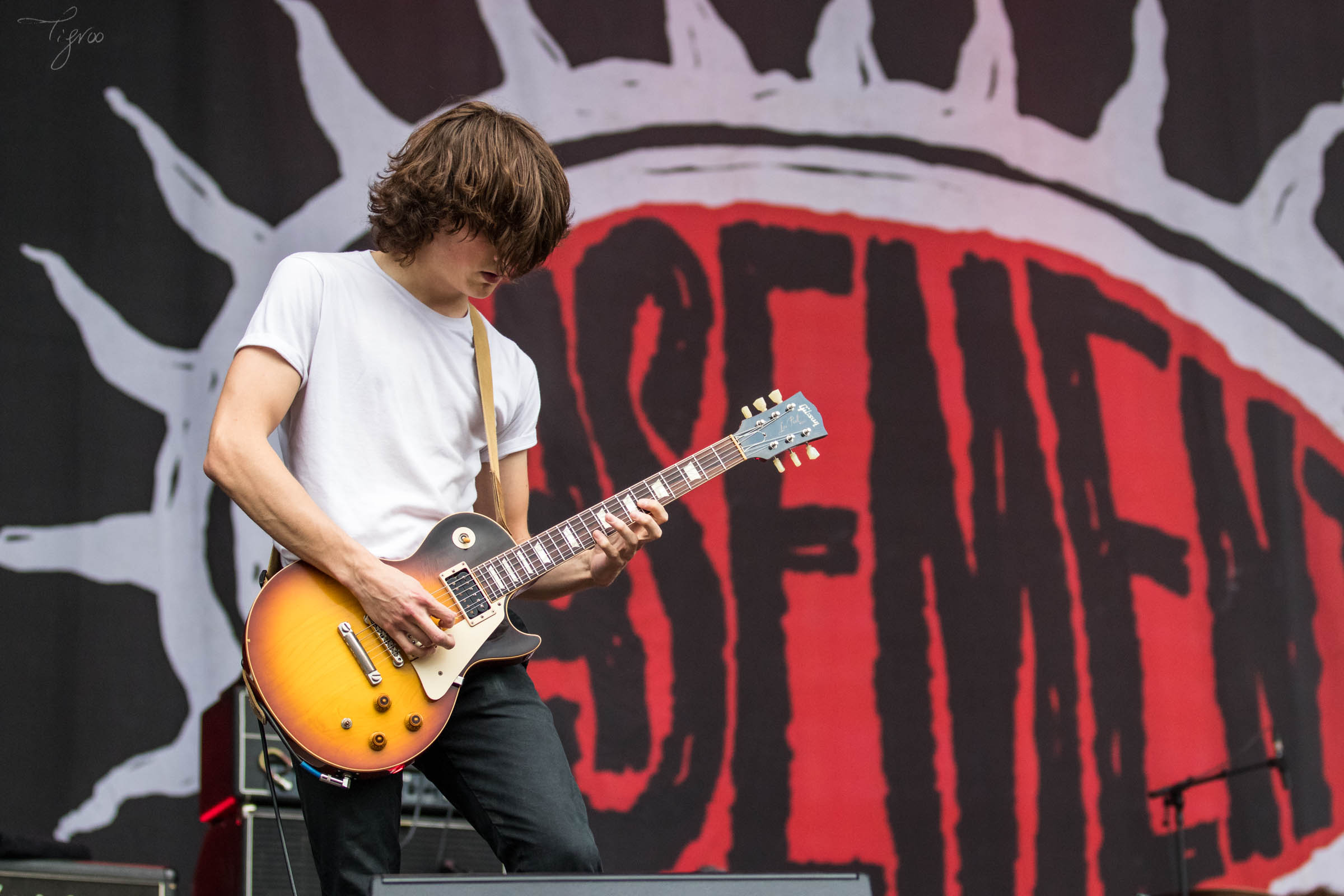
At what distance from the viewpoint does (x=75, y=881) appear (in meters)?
1.82

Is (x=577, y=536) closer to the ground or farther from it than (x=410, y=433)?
closer to the ground

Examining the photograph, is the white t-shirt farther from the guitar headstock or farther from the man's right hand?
the guitar headstock

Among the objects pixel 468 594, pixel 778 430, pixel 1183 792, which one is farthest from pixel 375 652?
pixel 1183 792

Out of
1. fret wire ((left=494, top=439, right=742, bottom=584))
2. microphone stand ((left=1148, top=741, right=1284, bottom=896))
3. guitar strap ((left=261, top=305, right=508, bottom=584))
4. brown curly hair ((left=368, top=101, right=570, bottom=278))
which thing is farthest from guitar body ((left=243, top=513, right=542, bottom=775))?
microphone stand ((left=1148, top=741, right=1284, bottom=896))

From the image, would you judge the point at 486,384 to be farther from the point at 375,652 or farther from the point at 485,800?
the point at 485,800

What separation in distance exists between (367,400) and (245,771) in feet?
3.61

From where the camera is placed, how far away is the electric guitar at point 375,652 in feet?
5.32

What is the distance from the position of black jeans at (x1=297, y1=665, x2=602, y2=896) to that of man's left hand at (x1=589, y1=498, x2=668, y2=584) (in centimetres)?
30

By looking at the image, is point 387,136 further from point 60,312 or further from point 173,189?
point 60,312

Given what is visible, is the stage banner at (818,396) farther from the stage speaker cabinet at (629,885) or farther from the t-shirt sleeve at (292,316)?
the stage speaker cabinet at (629,885)

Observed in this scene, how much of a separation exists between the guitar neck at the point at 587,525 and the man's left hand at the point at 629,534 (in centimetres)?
1

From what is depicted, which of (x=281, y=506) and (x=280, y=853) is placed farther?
(x=280, y=853)

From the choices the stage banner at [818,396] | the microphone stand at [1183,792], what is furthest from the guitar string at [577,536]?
the microphone stand at [1183,792]

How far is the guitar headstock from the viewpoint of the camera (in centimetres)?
213
